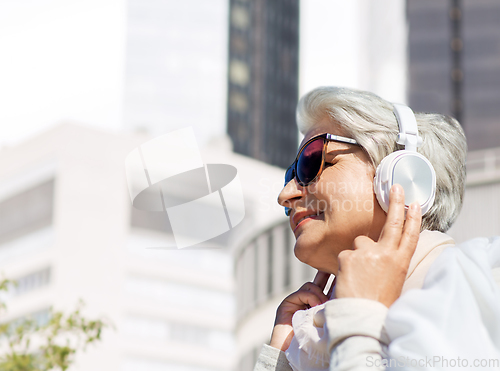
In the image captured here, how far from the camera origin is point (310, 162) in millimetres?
1721

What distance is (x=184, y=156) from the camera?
7.47ft

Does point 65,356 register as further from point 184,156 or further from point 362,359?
point 362,359

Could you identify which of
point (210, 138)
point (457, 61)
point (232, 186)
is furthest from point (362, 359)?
point (457, 61)

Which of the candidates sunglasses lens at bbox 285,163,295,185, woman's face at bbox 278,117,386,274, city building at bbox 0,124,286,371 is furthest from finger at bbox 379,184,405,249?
city building at bbox 0,124,286,371

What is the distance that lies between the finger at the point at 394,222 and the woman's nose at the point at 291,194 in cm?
30

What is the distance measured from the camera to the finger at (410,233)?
1401 mm

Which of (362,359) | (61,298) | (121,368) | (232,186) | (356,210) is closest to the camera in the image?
(362,359)

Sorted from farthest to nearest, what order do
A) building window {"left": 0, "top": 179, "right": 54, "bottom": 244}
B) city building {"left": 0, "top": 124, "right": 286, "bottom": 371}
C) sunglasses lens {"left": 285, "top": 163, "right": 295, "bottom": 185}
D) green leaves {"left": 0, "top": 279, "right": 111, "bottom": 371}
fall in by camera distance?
1. building window {"left": 0, "top": 179, "right": 54, "bottom": 244}
2. city building {"left": 0, "top": 124, "right": 286, "bottom": 371}
3. green leaves {"left": 0, "top": 279, "right": 111, "bottom": 371}
4. sunglasses lens {"left": 285, "top": 163, "right": 295, "bottom": 185}

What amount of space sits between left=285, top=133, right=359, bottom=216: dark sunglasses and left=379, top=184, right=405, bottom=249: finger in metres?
0.25

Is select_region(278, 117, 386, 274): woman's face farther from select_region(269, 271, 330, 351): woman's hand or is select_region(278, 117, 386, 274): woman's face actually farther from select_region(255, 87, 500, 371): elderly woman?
select_region(269, 271, 330, 351): woman's hand

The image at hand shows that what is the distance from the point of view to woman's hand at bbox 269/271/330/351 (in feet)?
5.95

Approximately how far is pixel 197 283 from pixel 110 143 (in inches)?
470

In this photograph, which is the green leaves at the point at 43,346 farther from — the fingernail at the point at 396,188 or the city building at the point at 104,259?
the city building at the point at 104,259

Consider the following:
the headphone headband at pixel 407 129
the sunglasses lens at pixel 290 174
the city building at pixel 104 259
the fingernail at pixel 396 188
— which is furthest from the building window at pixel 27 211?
the fingernail at pixel 396 188
